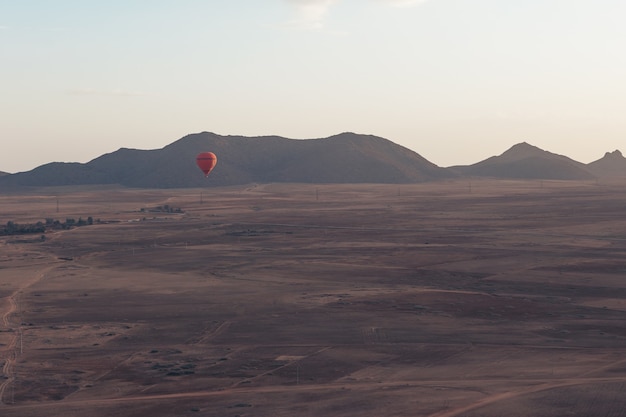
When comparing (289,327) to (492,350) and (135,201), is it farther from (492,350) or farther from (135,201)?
(135,201)

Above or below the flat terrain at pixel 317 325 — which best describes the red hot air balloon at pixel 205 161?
above

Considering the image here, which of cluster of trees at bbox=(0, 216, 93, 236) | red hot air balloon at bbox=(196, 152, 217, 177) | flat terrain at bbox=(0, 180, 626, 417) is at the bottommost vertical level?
flat terrain at bbox=(0, 180, 626, 417)

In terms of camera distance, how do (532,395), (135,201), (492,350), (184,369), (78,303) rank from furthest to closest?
1. (135,201)
2. (78,303)
3. (492,350)
4. (184,369)
5. (532,395)

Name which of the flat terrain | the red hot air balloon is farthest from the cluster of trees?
the red hot air balloon

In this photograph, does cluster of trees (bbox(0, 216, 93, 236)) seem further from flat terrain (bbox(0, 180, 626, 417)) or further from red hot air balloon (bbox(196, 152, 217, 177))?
red hot air balloon (bbox(196, 152, 217, 177))

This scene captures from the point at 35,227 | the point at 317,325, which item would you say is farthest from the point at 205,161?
the point at 317,325

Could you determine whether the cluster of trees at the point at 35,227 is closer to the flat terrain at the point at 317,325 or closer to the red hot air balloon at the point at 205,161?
the flat terrain at the point at 317,325

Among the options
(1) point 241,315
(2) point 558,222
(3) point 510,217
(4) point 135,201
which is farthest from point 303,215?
(1) point 241,315

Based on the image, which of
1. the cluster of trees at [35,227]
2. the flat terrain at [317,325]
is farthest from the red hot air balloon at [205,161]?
the flat terrain at [317,325]
